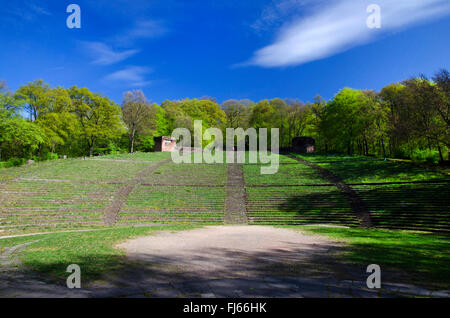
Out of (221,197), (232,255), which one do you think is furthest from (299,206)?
(232,255)

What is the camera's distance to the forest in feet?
69.5

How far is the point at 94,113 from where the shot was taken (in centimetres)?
4300

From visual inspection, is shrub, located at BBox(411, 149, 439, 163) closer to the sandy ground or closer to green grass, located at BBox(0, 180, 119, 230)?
the sandy ground

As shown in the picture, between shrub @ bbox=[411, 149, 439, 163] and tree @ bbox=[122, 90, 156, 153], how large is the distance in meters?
45.1

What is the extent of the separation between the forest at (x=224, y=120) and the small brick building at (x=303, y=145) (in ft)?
12.1

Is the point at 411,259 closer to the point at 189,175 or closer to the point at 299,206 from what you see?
the point at 299,206

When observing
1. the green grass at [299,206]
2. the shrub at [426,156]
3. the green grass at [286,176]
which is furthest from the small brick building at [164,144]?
the shrub at [426,156]

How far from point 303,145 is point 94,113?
4090cm

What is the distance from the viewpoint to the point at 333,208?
61.0 feet

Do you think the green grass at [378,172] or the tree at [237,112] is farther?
the tree at [237,112]

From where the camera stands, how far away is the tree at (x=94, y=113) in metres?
41.8

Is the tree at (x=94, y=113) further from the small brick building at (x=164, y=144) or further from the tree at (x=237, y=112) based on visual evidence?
the tree at (x=237, y=112)
